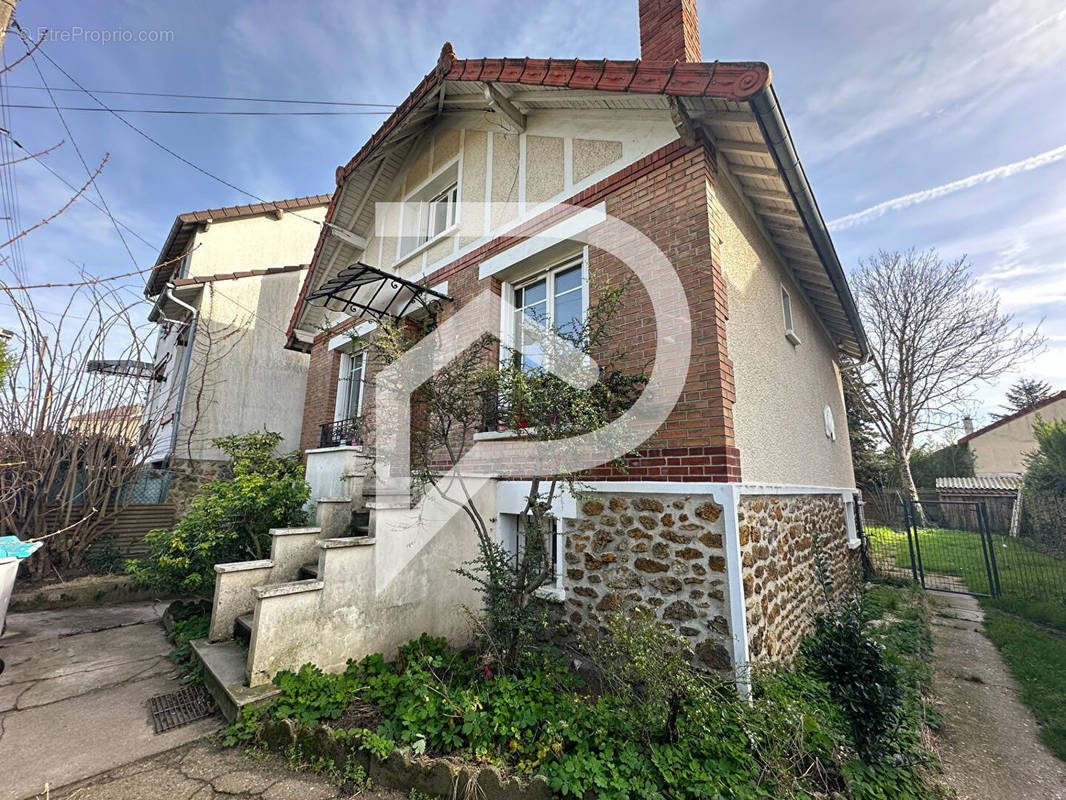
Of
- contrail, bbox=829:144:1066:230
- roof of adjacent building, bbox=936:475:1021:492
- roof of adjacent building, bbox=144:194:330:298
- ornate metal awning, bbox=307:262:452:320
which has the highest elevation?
contrail, bbox=829:144:1066:230

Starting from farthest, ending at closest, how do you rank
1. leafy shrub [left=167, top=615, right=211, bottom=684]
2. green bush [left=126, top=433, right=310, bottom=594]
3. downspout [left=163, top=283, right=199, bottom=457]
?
downspout [left=163, top=283, right=199, bottom=457]
green bush [left=126, top=433, right=310, bottom=594]
leafy shrub [left=167, top=615, right=211, bottom=684]

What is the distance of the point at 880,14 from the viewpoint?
199 inches

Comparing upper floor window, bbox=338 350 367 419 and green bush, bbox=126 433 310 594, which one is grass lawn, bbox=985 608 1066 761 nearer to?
green bush, bbox=126 433 310 594

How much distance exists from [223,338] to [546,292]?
27.5 feet

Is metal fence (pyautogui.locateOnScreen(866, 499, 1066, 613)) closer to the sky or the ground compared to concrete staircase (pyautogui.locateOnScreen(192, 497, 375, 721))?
closer to the ground

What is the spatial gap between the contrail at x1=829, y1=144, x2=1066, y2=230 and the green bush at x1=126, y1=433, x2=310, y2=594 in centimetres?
1108

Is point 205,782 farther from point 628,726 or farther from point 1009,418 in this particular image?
point 1009,418

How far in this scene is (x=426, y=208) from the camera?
7570 mm

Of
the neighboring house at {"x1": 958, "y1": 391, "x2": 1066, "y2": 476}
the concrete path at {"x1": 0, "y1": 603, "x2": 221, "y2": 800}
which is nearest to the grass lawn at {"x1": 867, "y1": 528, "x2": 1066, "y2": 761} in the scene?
the concrete path at {"x1": 0, "y1": 603, "x2": 221, "y2": 800}

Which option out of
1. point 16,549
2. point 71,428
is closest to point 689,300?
point 16,549

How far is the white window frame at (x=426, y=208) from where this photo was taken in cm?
664

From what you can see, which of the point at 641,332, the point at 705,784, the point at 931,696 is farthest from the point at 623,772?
the point at 931,696

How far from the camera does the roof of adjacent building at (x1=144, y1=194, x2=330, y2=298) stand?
32.7ft

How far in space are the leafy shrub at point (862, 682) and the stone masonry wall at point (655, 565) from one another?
75 cm
